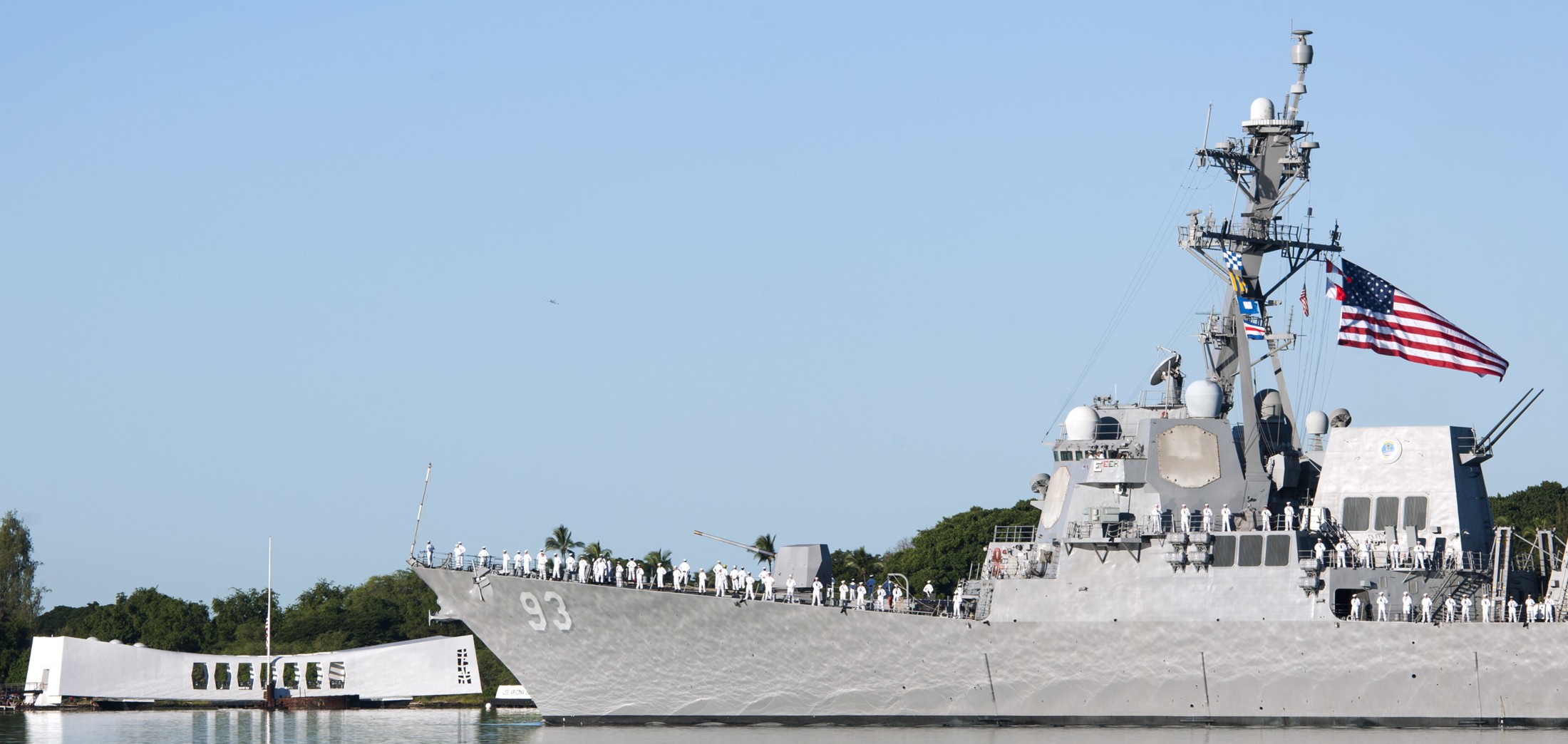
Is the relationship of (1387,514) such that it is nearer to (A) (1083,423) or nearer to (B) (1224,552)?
(B) (1224,552)

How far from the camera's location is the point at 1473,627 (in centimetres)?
3244

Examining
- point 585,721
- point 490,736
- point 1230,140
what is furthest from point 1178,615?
point 490,736

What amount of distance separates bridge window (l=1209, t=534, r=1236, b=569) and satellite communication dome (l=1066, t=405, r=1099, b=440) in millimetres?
3437

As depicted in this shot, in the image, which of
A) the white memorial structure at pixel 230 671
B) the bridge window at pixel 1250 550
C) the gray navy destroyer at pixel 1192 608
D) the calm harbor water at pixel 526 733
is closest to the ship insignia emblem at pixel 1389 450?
the gray navy destroyer at pixel 1192 608

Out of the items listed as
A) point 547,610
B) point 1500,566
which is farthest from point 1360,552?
point 547,610

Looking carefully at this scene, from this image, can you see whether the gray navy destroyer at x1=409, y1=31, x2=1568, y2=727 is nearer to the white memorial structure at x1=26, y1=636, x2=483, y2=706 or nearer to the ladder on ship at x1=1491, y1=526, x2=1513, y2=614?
the ladder on ship at x1=1491, y1=526, x2=1513, y2=614

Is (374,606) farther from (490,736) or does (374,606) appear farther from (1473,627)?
(1473,627)

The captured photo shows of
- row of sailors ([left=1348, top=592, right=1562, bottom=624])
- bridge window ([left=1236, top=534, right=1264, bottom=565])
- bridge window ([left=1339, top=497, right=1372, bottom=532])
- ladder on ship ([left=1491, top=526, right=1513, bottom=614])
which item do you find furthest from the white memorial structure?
ladder on ship ([left=1491, top=526, right=1513, bottom=614])

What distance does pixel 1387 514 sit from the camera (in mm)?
34281

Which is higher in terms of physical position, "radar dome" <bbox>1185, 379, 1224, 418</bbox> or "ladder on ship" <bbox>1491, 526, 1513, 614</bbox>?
"radar dome" <bbox>1185, 379, 1224, 418</bbox>

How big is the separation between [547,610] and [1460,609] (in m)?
17.2

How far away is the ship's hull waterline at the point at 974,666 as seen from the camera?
3266 centimetres

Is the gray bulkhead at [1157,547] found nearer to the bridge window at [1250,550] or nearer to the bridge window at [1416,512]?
the bridge window at [1250,550]

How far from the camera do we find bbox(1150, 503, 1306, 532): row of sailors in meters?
34.0
